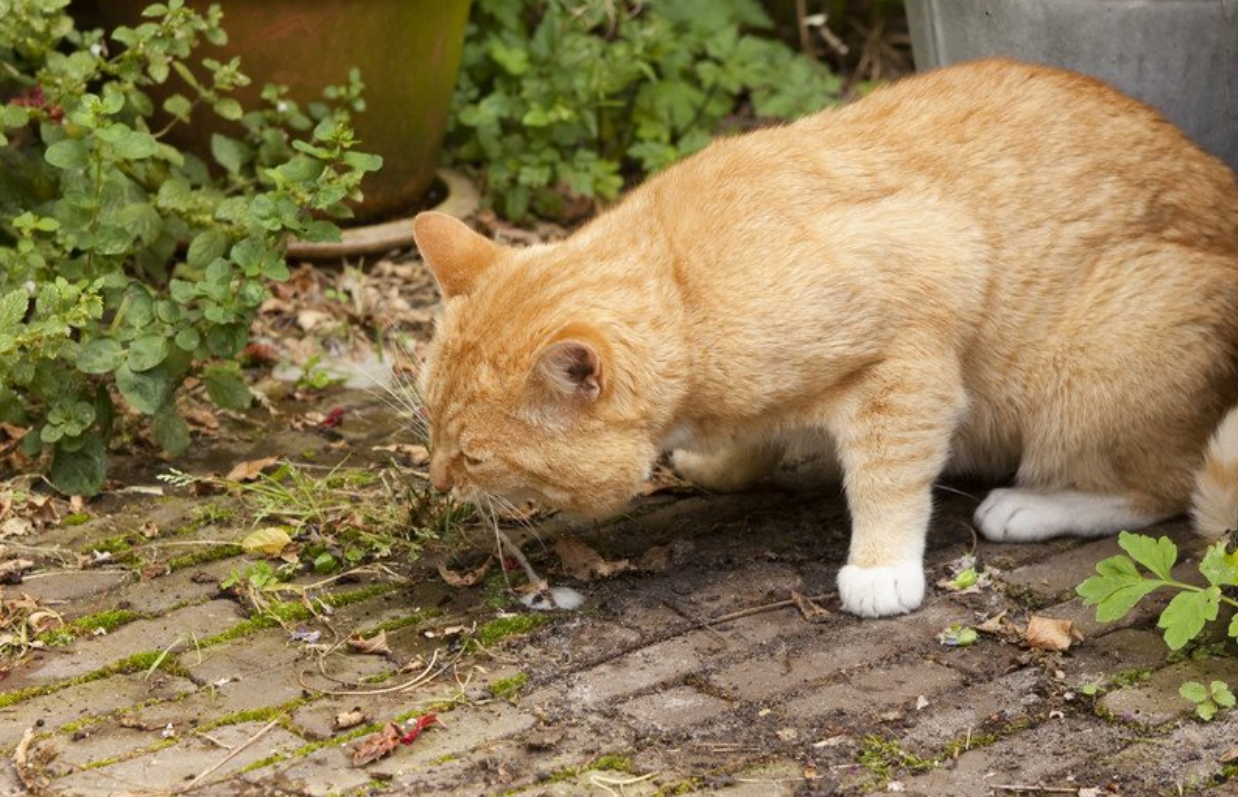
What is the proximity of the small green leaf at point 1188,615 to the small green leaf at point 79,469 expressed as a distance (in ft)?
9.29

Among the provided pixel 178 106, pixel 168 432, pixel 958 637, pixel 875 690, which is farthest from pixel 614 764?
pixel 178 106

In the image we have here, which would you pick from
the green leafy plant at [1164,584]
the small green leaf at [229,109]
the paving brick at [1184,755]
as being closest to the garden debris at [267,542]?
the small green leaf at [229,109]

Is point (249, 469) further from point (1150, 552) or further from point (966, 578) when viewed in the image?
point (1150, 552)

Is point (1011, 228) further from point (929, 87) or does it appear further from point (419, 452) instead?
point (419, 452)

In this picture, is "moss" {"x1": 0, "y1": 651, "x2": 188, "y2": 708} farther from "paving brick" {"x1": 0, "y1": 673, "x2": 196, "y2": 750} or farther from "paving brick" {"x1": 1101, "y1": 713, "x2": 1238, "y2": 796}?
"paving brick" {"x1": 1101, "y1": 713, "x2": 1238, "y2": 796}

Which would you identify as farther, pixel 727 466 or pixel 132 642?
pixel 727 466

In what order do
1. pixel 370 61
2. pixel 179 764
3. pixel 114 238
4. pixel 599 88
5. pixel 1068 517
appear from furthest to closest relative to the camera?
1. pixel 599 88
2. pixel 370 61
3. pixel 114 238
4. pixel 1068 517
5. pixel 179 764

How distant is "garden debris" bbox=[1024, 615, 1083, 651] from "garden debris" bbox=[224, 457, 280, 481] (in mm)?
2219

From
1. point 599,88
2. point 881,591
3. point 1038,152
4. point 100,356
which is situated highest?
point 1038,152

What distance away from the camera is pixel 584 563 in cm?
434

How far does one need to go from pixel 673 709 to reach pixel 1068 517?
4.57ft

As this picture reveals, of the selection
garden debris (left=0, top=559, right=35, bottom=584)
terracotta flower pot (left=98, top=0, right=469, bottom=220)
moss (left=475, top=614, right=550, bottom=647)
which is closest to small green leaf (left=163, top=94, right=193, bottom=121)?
terracotta flower pot (left=98, top=0, right=469, bottom=220)

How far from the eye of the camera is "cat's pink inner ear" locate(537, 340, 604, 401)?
367 cm

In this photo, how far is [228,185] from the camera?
5738mm
